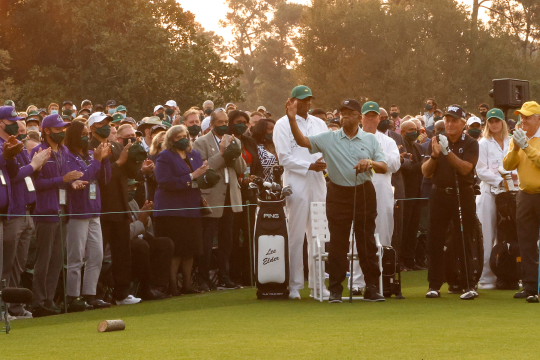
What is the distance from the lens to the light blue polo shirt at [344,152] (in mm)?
9891

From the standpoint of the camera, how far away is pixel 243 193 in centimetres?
1274

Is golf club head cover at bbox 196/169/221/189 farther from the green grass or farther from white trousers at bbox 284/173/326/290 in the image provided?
the green grass

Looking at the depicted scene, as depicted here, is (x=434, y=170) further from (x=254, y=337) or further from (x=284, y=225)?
(x=254, y=337)

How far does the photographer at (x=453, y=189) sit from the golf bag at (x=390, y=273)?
1.30 feet

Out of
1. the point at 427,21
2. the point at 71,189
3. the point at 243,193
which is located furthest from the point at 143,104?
the point at 71,189

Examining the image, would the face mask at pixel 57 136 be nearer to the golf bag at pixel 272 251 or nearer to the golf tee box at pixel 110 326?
the golf bag at pixel 272 251

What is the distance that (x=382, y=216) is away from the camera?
438 inches

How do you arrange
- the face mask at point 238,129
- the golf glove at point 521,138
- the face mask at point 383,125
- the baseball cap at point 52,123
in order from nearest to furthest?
the golf glove at point 521,138
the baseball cap at point 52,123
the face mask at point 238,129
the face mask at point 383,125

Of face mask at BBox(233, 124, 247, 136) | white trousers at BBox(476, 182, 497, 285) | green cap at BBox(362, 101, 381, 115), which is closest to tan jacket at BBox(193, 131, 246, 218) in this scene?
face mask at BBox(233, 124, 247, 136)

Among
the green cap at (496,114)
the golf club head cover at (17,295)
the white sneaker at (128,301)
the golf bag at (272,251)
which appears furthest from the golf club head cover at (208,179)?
the golf club head cover at (17,295)

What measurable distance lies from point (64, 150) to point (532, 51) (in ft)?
166

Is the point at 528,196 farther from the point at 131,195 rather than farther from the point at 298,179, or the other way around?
the point at 131,195

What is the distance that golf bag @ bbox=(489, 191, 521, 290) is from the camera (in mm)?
11703

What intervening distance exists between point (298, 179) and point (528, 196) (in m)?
2.59
